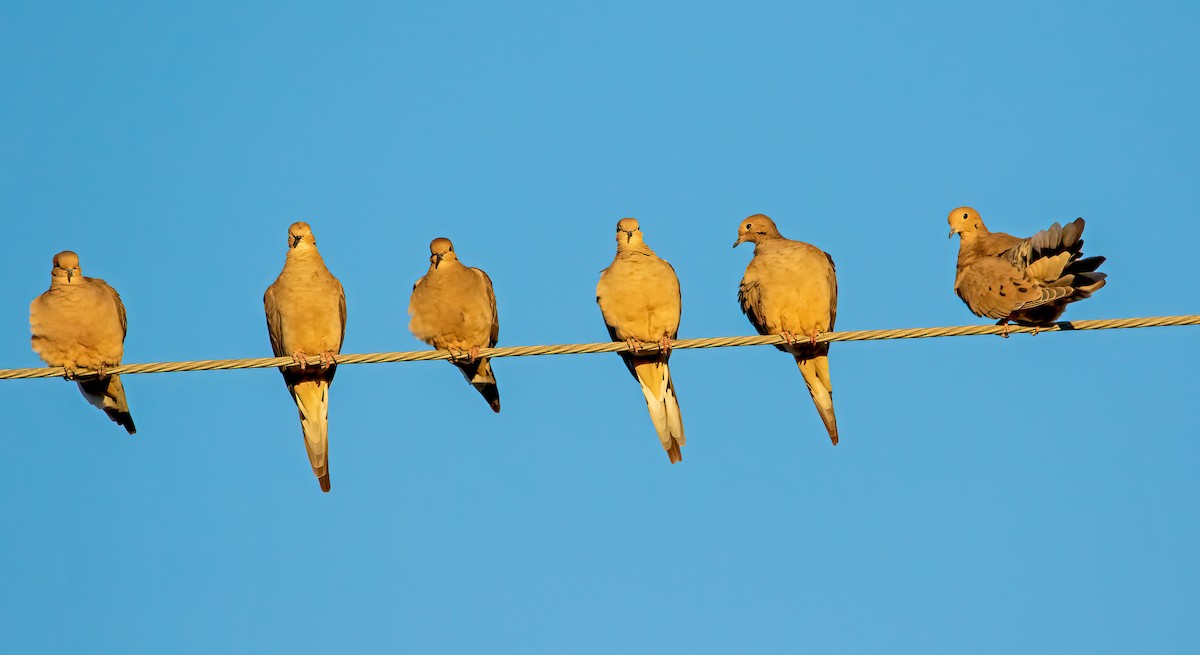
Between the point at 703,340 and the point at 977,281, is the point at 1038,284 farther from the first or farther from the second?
the point at 703,340

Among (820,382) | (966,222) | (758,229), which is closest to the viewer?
(820,382)

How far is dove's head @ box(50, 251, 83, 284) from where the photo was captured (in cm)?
1259

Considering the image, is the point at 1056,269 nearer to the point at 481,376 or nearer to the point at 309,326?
the point at 481,376

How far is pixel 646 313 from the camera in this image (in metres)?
12.3

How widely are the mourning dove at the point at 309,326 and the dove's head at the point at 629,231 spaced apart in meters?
2.35

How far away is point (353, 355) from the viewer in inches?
412

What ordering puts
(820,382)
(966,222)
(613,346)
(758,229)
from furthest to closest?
(758,229) → (966,222) → (820,382) → (613,346)

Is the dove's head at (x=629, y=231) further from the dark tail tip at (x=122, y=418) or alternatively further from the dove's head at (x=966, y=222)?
the dark tail tip at (x=122, y=418)

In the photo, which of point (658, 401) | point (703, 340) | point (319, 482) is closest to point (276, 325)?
point (319, 482)

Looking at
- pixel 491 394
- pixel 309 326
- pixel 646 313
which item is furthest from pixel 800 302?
pixel 309 326

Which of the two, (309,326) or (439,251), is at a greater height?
(439,251)

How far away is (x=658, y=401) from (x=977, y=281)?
8.90ft

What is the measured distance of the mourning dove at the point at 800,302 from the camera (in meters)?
12.4

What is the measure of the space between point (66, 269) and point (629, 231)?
15.0 feet
